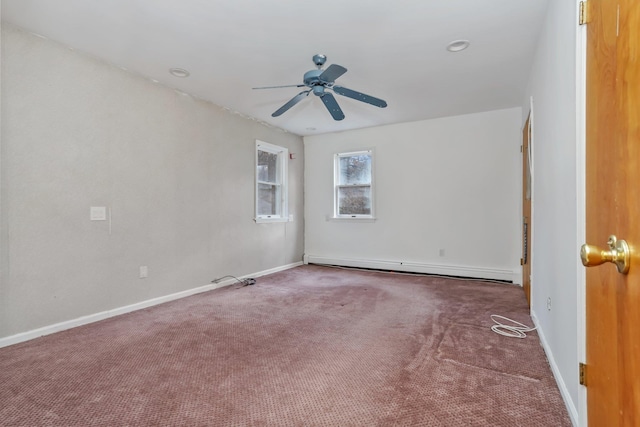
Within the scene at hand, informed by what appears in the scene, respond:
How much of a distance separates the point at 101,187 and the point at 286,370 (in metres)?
2.46

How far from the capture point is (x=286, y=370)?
2.07 m

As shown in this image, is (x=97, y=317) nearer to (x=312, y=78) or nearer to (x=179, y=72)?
(x=179, y=72)

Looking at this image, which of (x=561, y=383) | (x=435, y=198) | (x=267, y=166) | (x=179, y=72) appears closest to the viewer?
(x=561, y=383)

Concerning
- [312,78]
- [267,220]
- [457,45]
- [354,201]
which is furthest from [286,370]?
[354,201]

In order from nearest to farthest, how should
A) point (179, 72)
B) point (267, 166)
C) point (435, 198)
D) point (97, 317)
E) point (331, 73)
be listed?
1. point (331, 73)
2. point (97, 317)
3. point (179, 72)
4. point (435, 198)
5. point (267, 166)

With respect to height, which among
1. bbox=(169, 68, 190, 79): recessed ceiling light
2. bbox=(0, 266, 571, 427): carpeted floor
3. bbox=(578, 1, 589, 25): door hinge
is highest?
bbox=(169, 68, 190, 79): recessed ceiling light

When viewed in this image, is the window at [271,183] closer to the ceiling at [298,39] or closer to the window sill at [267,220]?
the window sill at [267,220]

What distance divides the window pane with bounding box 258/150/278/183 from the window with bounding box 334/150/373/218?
111 cm

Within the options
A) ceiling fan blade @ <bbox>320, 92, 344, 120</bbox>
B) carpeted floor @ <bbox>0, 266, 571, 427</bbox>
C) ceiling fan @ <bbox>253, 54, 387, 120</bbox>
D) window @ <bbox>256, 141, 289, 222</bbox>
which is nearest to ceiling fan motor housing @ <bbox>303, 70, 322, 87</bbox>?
ceiling fan @ <bbox>253, 54, 387, 120</bbox>

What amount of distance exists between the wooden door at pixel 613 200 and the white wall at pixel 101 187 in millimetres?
3531

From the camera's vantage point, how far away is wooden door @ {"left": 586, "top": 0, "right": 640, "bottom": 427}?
2.33ft

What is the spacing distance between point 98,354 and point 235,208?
2597 mm

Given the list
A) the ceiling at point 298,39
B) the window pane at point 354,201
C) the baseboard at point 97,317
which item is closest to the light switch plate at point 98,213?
the baseboard at point 97,317

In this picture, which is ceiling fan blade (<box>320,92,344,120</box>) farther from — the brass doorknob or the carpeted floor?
the brass doorknob
